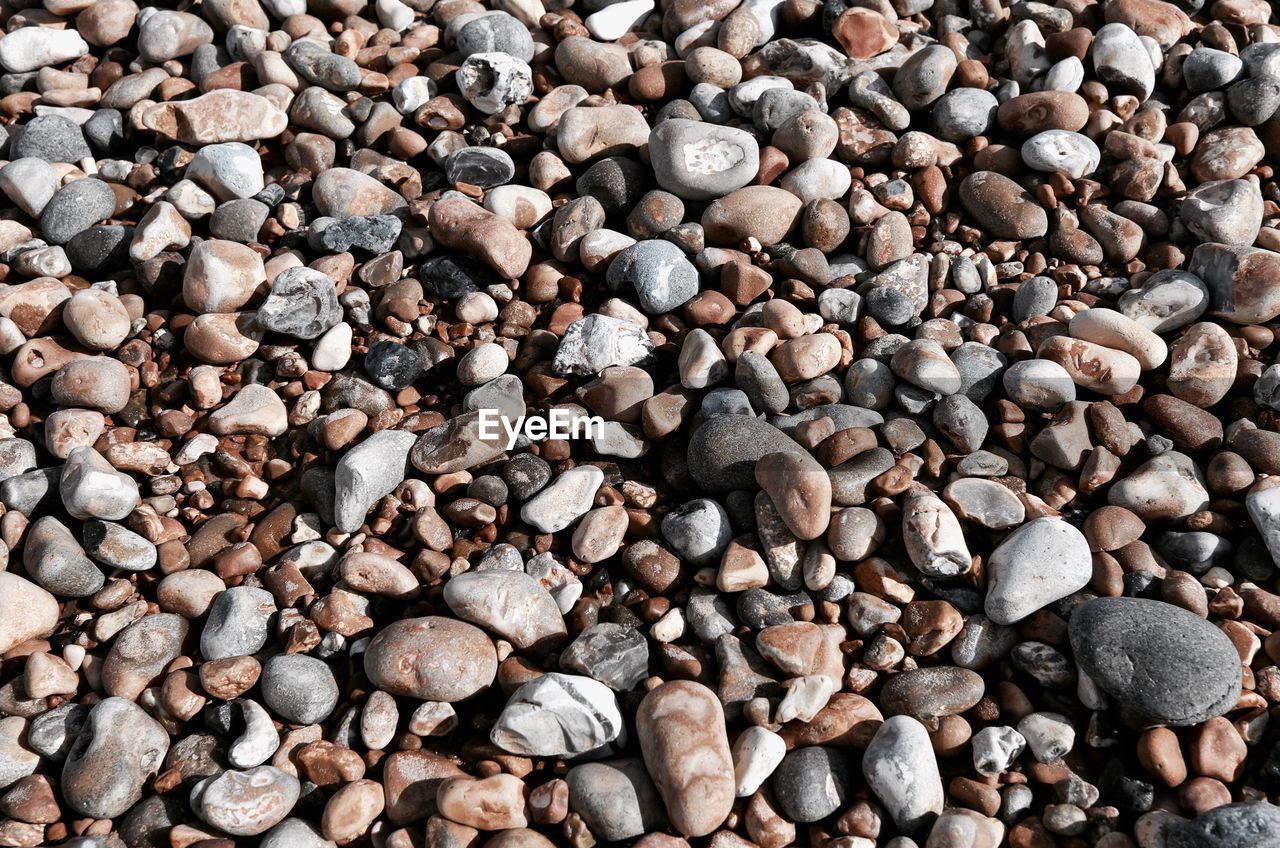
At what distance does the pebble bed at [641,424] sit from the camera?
6.11 feet

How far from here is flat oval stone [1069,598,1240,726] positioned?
1.81m

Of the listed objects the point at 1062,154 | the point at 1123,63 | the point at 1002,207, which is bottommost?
the point at 1002,207

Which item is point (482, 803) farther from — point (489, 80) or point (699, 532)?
point (489, 80)

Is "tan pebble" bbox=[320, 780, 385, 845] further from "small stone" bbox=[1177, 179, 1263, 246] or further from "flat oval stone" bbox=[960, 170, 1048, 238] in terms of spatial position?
"small stone" bbox=[1177, 179, 1263, 246]

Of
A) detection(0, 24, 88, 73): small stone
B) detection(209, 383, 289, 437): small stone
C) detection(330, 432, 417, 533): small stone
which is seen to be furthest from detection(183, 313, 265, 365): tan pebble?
detection(0, 24, 88, 73): small stone

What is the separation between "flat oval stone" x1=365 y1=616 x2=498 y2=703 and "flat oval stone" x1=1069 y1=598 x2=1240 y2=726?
120 centimetres

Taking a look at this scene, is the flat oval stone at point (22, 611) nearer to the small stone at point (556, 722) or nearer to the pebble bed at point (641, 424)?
the pebble bed at point (641, 424)

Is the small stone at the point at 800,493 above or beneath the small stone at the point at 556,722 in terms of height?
above

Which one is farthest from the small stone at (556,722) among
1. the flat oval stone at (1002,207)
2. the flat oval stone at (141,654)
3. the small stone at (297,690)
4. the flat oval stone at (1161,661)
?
the flat oval stone at (1002,207)

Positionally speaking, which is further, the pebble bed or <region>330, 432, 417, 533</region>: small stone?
<region>330, 432, 417, 533</region>: small stone

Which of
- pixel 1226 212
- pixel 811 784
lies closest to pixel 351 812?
pixel 811 784

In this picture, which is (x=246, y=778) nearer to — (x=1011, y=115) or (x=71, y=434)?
(x=71, y=434)

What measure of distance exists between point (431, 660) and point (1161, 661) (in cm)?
142

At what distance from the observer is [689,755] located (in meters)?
1.79
